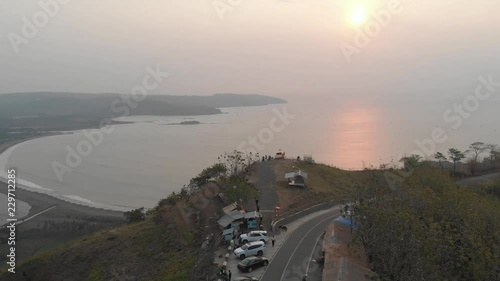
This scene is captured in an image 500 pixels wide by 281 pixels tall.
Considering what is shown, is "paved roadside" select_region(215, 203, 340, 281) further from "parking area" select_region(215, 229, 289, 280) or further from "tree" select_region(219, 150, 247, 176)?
"tree" select_region(219, 150, 247, 176)

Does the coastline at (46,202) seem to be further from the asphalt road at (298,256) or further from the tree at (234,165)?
the asphalt road at (298,256)

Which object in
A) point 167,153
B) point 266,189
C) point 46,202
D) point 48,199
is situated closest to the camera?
point 266,189

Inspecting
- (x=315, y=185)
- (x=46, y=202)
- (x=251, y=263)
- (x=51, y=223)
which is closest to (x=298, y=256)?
(x=251, y=263)

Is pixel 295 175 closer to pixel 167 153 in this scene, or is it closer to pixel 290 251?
pixel 290 251

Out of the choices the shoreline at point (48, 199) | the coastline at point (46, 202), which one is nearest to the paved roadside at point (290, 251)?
the coastline at point (46, 202)

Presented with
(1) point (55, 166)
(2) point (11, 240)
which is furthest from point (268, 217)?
(1) point (55, 166)

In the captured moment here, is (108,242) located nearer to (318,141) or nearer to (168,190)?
(168,190)

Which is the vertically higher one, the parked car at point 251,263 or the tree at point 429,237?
the tree at point 429,237
